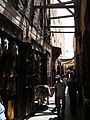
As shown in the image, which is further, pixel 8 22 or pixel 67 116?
pixel 67 116

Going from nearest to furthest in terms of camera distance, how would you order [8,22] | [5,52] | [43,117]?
1. [5,52]
2. [8,22]
3. [43,117]

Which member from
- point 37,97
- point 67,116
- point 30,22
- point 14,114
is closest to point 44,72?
point 37,97

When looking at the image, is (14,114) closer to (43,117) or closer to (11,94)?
(11,94)

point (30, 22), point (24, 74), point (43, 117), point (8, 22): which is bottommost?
point (43, 117)

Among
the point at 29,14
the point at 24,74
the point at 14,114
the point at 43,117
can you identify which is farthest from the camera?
the point at 29,14

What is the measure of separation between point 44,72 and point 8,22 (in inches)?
330


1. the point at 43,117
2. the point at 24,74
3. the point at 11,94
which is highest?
the point at 24,74

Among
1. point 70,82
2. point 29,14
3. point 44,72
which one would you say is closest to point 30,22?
point 29,14

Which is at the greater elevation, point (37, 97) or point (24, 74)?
point (24, 74)

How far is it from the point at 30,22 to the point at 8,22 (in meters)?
4.53

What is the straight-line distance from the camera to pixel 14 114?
9.48 metres

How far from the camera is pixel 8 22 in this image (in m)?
8.56

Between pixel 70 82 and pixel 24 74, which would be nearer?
pixel 24 74

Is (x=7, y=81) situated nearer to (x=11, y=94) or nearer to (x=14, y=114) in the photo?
(x=11, y=94)
